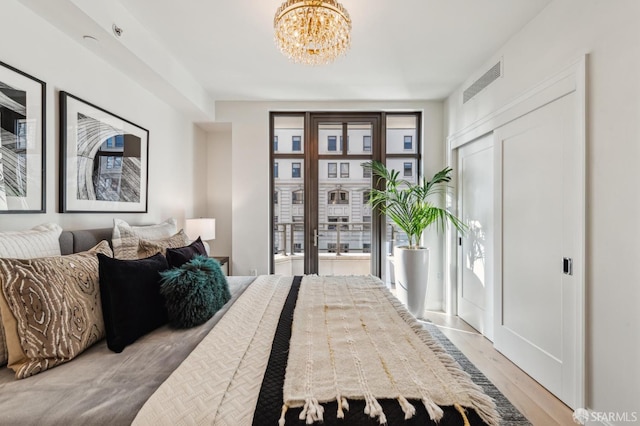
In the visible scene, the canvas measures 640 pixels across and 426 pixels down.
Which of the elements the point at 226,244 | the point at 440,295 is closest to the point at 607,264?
the point at 440,295

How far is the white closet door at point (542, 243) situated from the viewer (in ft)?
5.99

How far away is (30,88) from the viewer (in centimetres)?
164

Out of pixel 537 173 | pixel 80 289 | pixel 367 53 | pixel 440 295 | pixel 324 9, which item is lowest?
pixel 440 295

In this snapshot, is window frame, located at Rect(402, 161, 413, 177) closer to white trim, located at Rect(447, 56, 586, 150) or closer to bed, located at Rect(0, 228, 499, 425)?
white trim, located at Rect(447, 56, 586, 150)

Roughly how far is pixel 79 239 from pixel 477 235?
339 centimetres

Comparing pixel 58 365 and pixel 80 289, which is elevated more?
pixel 80 289

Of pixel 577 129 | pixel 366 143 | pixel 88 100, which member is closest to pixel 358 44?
pixel 366 143

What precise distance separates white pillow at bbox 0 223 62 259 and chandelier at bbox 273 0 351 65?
1.68 meters

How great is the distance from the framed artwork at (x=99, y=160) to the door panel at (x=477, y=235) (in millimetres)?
3302

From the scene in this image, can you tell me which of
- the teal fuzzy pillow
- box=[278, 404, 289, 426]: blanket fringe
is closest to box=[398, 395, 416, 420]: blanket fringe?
box=[278, 404, 289, 426]: blanket fringe

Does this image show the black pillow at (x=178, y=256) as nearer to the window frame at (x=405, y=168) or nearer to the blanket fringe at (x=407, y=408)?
the blanket fringe at (x=407, y=408)

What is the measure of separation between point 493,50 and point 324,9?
1.86 meters

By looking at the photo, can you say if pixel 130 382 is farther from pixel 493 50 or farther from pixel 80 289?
pixel 493 50

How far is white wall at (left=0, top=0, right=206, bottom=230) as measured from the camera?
1613 mm
